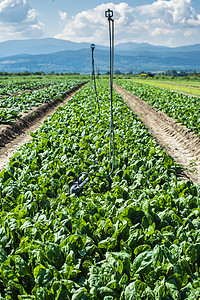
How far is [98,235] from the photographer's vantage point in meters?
3.83

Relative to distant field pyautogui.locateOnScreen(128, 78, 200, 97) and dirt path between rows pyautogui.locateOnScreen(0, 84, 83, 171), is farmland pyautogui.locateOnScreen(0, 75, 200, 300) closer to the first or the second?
dirt path between rows pyautogui.locateOnScreen(0, 84, 83, 171)

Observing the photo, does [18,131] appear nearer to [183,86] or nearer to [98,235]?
[98,235]

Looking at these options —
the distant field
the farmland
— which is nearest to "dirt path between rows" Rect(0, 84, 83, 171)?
the farmland

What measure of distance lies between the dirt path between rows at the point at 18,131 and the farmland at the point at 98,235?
3.85 meters

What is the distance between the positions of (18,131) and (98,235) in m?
10.9

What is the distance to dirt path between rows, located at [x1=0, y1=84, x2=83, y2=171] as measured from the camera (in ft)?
33.9

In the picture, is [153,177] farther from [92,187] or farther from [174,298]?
[174,298]

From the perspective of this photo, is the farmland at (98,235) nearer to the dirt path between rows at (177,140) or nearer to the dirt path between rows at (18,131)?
the dirt path between rows at (177,140)

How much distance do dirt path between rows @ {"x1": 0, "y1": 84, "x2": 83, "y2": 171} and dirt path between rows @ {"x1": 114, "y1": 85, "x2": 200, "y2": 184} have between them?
5.99 m

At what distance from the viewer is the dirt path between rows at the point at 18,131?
10.3m

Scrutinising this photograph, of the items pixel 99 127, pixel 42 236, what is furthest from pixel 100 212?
pixel 99 127

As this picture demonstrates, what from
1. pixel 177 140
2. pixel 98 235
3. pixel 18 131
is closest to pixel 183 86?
pixel 177 140

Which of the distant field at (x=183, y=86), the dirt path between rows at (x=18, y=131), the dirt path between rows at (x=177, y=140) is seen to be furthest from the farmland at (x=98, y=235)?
the distant field at (x=183, y=86)

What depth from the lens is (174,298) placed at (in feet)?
9.39
